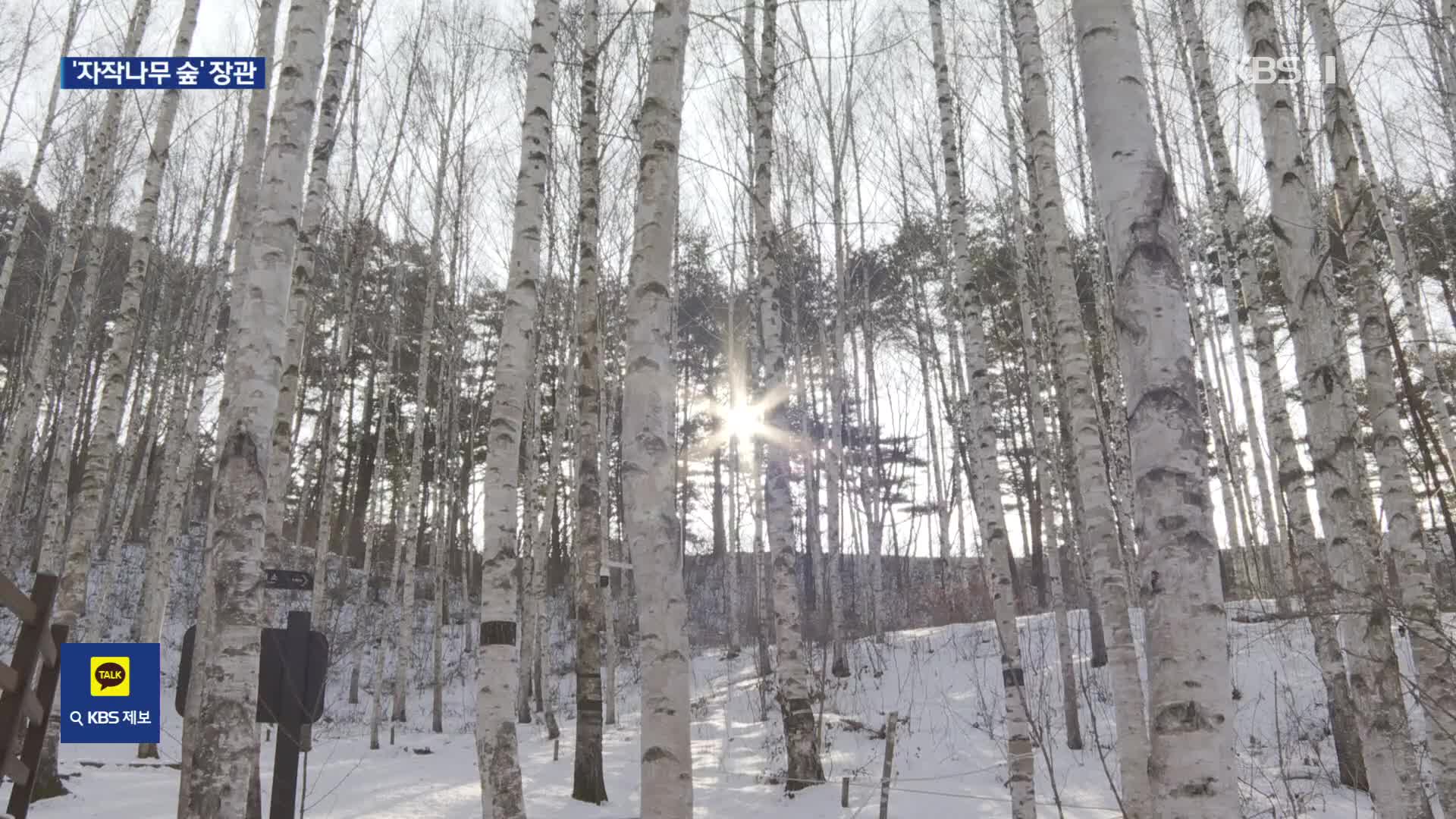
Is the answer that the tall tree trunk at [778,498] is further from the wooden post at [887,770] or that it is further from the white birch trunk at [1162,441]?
the white birch trunk at [1162,441]

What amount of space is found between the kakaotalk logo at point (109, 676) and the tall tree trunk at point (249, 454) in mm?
4359

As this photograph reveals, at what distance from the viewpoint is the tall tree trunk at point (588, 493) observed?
289 inches

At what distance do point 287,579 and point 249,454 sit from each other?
734mm

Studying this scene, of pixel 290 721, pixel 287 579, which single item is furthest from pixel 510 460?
pixel 290 721

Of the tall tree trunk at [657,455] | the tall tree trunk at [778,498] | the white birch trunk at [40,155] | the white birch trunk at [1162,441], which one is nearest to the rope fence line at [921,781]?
the tall tree trunk at [778,498]

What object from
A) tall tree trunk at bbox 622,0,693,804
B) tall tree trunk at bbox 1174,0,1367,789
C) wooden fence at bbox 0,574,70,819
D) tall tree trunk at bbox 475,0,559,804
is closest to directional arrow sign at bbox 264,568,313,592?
tall tree trunk at bbox 475,0,559,804

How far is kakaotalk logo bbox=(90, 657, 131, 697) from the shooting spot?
7.24 m

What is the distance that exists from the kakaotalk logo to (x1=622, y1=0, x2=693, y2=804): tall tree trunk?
7.01m

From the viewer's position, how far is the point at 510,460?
A: 16.9 feet

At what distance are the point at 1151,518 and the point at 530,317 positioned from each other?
4.29 m

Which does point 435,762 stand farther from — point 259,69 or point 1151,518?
point 1151,518

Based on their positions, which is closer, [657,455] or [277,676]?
[657,455]

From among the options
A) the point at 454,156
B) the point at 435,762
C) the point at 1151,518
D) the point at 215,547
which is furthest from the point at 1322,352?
the point at 454,156

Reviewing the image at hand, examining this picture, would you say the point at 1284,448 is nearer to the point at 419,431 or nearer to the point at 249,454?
the point at 249,454
